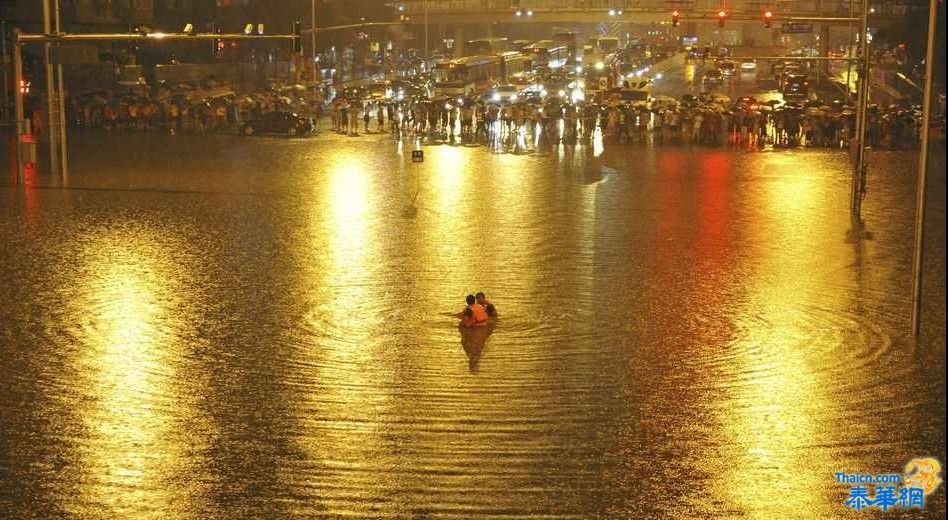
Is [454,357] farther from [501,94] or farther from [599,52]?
[599,52]

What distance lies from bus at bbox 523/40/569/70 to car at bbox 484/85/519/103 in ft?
67.0

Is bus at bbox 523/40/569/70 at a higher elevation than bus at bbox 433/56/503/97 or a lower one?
higher

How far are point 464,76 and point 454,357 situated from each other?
55186 mm

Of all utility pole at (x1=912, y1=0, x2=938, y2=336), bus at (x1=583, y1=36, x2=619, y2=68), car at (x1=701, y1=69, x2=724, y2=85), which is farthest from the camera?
bus at (x1=583, y1=36, x2=619, y2=68)

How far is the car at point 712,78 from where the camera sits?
3105 inches

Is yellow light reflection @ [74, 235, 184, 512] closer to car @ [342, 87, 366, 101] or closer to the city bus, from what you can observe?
car @ [342, 87, 366, 101]

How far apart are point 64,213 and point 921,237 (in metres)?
18.4

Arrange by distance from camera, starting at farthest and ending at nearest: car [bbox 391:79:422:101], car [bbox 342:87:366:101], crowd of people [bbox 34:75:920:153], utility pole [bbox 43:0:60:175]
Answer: car [bbox 391:79:422:101], car [bbox 342:87:366:101], crowd of people [bbox 34:75:920:153], utility pole [bbox 43:0:60:175]

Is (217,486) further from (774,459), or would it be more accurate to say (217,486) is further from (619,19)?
(619,19)

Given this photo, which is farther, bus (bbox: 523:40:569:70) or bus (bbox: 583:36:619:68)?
bus (bbox: 583:36:619:68)

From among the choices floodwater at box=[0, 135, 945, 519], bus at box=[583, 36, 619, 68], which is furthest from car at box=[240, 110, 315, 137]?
bus at box=[583, 36, 619, 68]

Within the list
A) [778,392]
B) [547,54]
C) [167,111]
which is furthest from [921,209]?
[547,54]

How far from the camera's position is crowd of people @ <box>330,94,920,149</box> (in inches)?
1944

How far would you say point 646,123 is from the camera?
177 feet
